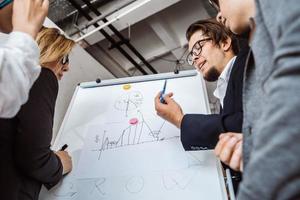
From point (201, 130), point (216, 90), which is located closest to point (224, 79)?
point (216, 90)

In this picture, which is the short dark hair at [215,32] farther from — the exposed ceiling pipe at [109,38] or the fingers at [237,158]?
the fingers at [237,158]

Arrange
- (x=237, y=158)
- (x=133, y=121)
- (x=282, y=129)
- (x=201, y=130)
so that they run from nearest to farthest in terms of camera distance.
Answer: (x=282, y=129), (x=237, y=158), (x=201, y=130), (x=133, y=121)

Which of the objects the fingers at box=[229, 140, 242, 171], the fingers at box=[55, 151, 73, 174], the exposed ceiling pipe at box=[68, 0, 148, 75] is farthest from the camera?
the exposed ceiling pipe at box=[68, 0, 148, 75]

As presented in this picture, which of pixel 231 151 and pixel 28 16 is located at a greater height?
pixel 28 16

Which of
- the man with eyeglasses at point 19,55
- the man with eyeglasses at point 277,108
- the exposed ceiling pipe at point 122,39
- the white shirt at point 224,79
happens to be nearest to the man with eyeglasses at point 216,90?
the white shirt at point 224,79

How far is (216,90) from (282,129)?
930 millimetres

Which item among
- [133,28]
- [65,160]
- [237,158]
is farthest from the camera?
[133,28]

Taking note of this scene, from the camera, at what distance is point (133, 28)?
226 cm

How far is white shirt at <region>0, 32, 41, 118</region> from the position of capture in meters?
0.51

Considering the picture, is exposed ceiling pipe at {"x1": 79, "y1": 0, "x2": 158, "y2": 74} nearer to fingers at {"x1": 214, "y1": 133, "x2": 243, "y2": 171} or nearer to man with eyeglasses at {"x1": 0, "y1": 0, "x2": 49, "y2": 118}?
man with eyeglasses at {"x1": 0, "y1": 0, "x2": 49, "y2": 118}

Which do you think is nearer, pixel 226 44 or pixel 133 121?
pixel 133 121

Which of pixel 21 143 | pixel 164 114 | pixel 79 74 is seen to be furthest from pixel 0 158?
pixel 79 74

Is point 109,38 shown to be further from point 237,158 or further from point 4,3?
point 237,158

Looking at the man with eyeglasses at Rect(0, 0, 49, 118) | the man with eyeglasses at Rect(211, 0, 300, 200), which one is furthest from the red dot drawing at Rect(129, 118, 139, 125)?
the man with eyeglasses at Rect(211, 0, 300, 200)
